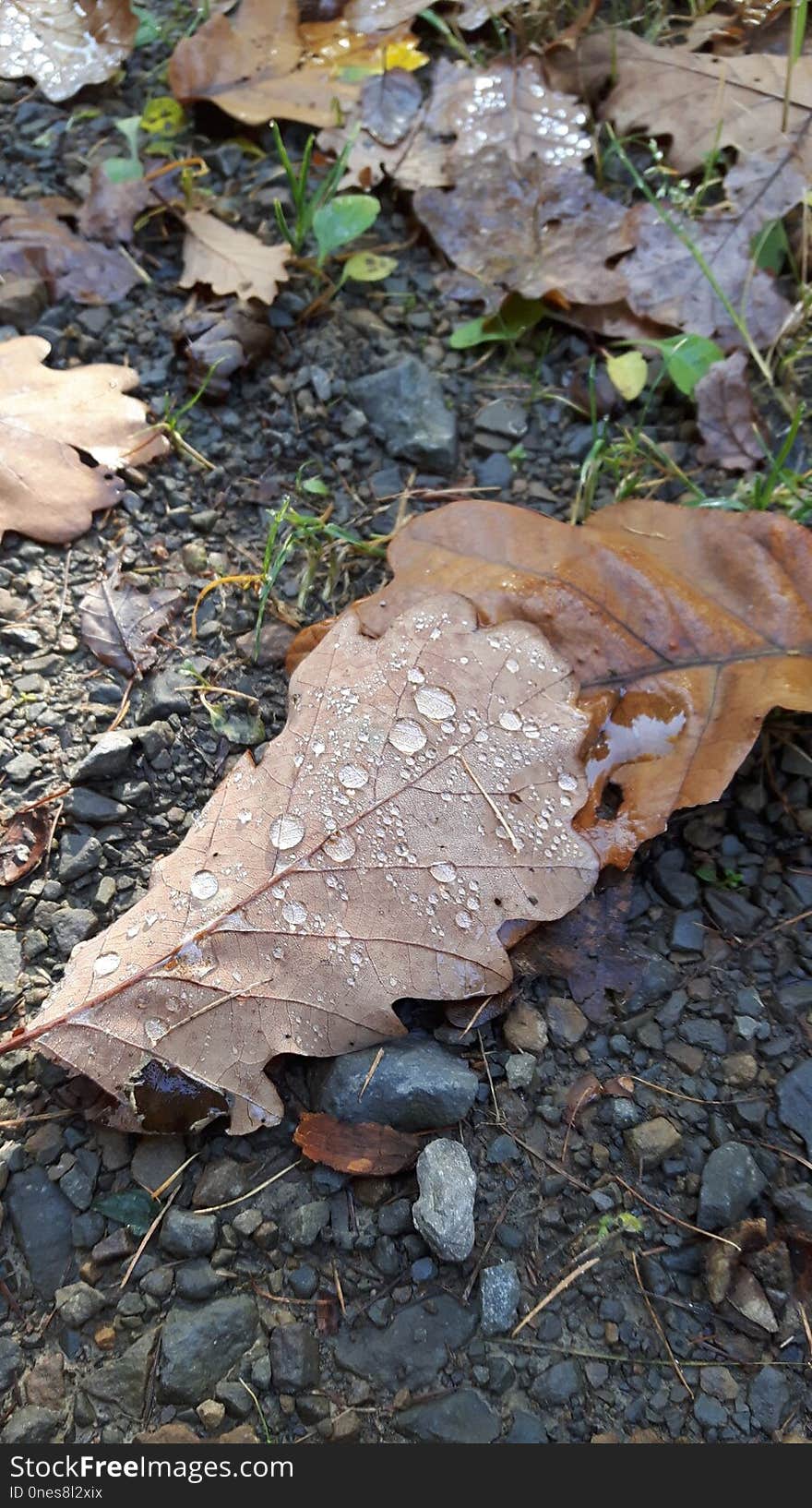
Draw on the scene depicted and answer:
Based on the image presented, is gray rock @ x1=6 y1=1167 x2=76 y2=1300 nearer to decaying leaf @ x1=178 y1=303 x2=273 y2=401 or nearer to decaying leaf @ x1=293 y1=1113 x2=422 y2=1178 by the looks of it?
decaying leaf @ x1=293 y1=1113 x2=422 y2=1178

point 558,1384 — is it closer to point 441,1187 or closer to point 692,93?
point 441,1187

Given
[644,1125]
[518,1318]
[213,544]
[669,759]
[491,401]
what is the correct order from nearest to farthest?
[518,1318], [644,1125], [669,759], [213,544], [491,401]

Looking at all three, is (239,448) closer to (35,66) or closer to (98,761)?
(98,761)

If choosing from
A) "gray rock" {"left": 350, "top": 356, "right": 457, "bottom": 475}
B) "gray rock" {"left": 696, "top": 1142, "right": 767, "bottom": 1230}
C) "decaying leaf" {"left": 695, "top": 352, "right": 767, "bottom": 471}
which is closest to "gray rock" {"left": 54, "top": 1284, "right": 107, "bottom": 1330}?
"gray rock" {"left": 696, "top": 1142, "right": 767, "bottom": 1230}

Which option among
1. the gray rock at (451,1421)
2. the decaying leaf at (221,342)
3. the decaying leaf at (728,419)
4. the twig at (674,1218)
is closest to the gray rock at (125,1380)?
the gray rock at (451,1421)

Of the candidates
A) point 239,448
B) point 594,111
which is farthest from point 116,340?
point 594,111
